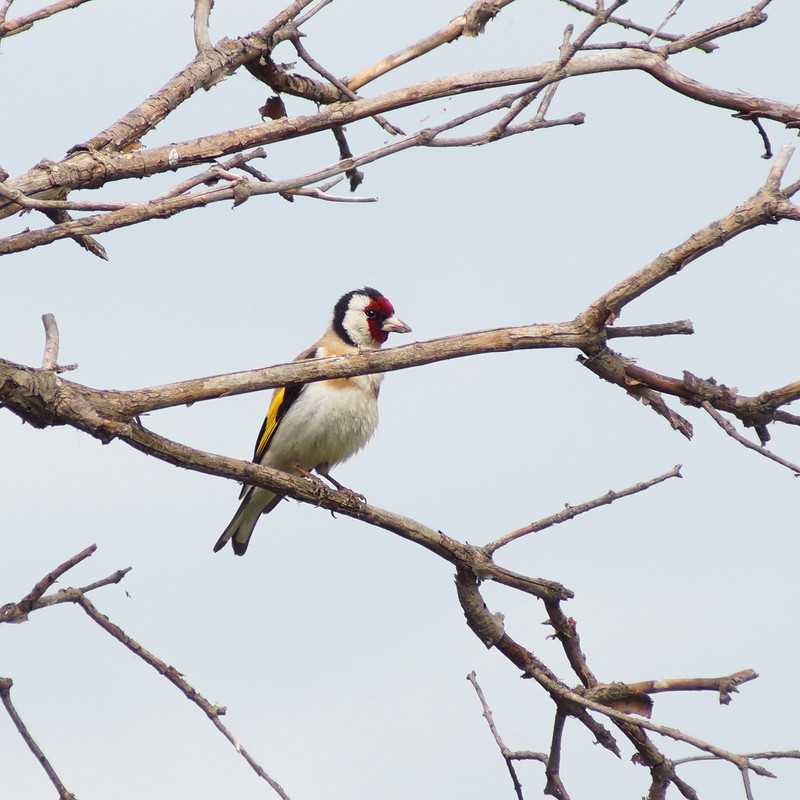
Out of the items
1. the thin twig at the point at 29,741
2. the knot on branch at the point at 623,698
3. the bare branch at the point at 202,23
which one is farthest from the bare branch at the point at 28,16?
the knot on branch at the point at 623,698

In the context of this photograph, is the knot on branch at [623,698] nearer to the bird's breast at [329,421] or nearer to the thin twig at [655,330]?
the thin twig at [655,330]

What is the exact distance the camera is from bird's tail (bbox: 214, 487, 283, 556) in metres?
7.34

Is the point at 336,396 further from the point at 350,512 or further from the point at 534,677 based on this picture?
the point at 534,677

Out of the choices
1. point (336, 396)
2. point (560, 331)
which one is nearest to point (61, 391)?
point (560, 331)

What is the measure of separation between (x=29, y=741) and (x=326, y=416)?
340 centimetres

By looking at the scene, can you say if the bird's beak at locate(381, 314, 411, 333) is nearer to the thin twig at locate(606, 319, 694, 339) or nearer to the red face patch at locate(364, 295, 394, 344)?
the red face patch at locate(364, 295, 394, 344)

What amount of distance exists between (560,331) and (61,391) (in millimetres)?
1477

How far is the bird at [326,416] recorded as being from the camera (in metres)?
6.71

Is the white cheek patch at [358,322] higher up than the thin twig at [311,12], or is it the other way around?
the white cheek patch at [358,322]

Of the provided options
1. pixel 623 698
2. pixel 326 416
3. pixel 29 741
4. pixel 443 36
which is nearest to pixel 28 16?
pixel 443 36

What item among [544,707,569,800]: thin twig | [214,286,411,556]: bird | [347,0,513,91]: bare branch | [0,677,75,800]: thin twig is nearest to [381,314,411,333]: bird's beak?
[214,286,411,556]: bird

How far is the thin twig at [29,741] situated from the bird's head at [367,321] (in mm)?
4126

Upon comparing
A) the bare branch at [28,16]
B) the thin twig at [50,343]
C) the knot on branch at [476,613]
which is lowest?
the knot on branch at [476,613]

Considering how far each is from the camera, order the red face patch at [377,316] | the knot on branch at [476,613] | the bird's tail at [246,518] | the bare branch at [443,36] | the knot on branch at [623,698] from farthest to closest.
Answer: the red face patch at [377,316], the bird's tail at [246,518], the bare branch at [443,36], the knot on branch at [476,613], the knot on branch at [623,698]
